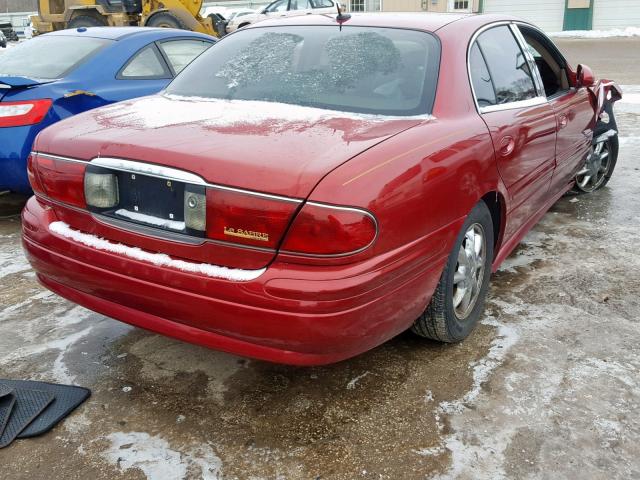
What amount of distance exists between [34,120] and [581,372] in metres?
3.95

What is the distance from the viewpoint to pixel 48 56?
520 cm

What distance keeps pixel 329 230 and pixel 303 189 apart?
6.2 inches

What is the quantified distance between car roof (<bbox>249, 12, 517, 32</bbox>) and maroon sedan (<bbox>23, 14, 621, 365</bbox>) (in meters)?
0.02

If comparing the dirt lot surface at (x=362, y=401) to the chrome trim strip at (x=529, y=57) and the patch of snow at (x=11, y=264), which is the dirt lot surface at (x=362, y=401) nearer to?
the patch of snow at (x=11, y=264)

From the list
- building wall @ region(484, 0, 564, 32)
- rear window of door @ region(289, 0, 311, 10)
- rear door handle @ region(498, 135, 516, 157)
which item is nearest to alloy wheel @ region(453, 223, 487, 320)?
rear door handle @ region(498, 135, 516, 157)

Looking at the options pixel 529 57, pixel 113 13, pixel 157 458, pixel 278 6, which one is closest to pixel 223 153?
pixel 157 458

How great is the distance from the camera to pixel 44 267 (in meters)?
2.61

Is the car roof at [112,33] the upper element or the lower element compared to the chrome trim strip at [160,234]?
upper

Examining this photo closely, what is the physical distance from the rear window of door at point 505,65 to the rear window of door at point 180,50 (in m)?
3.03

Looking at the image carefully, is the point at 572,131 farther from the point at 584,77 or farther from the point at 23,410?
the point at 23,410

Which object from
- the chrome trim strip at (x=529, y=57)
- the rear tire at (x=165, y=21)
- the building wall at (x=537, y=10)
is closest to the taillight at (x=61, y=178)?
the chrome trim strip at (x=529, y=57)

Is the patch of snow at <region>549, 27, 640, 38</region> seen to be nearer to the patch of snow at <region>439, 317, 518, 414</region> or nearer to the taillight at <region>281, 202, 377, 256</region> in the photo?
the patch of snow at <region>439, 317, 518, 414</region>

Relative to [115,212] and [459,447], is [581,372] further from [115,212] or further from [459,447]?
[115,212]

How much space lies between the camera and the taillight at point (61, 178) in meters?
2.43
